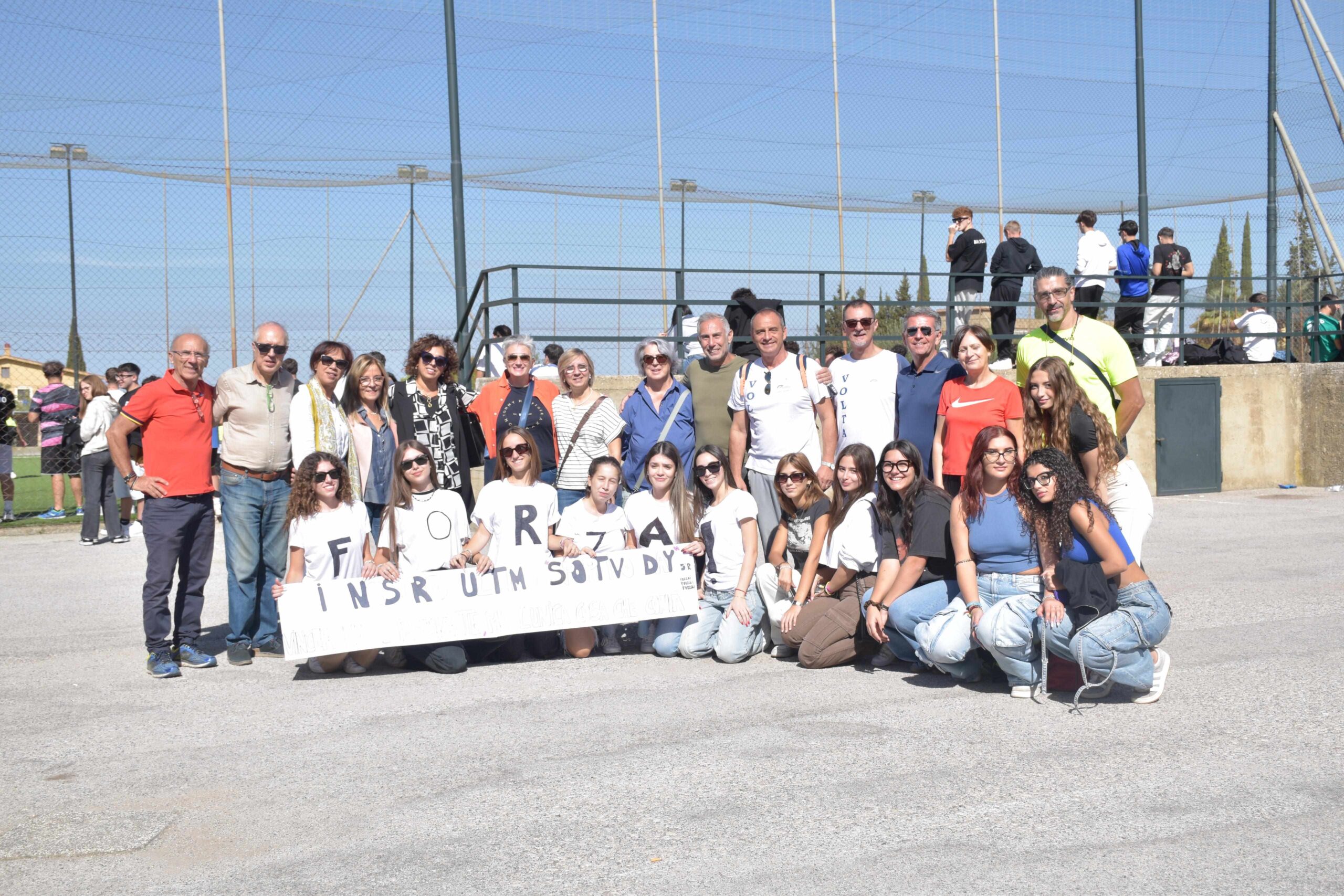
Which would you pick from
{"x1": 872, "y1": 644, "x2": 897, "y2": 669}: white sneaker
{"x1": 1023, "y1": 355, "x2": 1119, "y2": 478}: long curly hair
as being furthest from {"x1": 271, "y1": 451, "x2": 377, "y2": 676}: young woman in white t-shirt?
{"x1": 1023, "y1": 355, "x2": 1119, "y2": 478}: long curly hair

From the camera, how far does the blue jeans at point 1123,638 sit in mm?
5262

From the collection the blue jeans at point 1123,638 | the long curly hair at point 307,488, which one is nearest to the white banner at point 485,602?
the long curly hair at point 307,488

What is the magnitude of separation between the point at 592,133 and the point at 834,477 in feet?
35.7

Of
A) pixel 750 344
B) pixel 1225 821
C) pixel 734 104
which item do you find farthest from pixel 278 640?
pixel 734 104

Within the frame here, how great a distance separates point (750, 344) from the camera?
12.5 m

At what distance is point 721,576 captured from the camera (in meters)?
6.79

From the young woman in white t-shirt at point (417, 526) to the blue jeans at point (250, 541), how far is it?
0.67m

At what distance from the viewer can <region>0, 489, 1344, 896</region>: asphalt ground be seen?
363 cm

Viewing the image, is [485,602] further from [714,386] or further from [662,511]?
[714,386]

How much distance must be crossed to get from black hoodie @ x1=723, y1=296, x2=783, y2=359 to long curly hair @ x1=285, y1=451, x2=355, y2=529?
19.1 feet

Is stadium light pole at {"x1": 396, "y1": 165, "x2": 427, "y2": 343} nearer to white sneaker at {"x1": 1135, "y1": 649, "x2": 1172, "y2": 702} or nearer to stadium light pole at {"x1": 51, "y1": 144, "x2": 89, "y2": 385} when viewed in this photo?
stadium light pole at {"x1": 51, "y1": 144, "x2": 89, "y2": 385}

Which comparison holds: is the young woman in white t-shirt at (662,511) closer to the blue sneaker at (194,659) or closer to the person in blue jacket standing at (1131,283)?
the blue sneaker at (194,659)

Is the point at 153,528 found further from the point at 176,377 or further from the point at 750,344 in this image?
the point at 750,344

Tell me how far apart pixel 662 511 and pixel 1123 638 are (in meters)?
2.70
